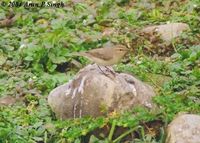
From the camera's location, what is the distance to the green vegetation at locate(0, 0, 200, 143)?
581 cm

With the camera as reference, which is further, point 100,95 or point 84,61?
point 84,61

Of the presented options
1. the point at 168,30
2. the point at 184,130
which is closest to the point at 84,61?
the point at 168,30

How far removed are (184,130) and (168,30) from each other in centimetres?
368

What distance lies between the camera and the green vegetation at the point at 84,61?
5.81 metres

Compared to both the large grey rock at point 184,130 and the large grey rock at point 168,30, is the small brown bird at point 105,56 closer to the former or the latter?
the large grey rock at point 184,130

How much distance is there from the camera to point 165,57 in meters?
8.42

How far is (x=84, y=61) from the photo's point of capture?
8.20 meters

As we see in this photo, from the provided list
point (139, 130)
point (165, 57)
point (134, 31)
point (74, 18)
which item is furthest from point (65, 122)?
point (74, 18)

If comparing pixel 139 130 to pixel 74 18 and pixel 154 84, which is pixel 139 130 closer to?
pixel 154 84

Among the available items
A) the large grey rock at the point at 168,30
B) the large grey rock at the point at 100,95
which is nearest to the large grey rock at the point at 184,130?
the large grey rock at the point at 100,95

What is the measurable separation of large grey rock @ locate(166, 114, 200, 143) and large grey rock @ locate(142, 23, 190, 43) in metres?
3.30

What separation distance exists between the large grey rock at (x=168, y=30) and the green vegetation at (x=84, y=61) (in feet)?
0.43

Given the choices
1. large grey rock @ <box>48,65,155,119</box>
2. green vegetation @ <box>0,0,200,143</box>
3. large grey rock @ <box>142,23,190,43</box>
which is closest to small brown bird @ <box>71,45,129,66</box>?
large grey rock @ <box>48,65,155,119</box>

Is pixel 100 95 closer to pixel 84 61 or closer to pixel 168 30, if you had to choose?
pixel 84 61
